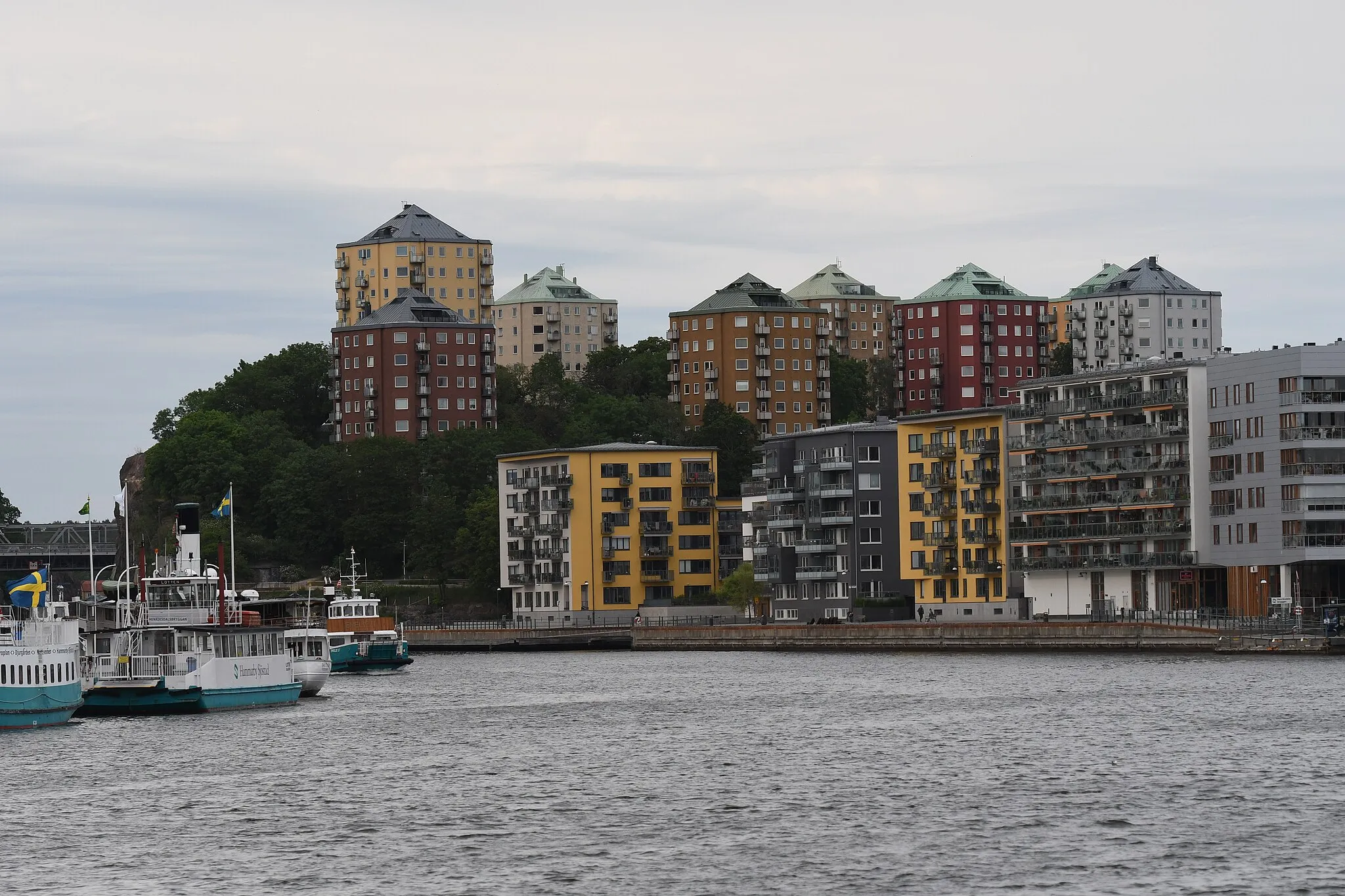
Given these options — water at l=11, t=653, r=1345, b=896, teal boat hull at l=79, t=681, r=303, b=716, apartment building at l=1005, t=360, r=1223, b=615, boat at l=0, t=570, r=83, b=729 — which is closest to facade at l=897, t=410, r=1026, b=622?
apartment building at l=1005, t=360, r=1223, b=615

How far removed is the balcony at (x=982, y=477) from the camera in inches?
6063

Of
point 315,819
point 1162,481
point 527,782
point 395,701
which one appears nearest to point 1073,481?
point 1162,481

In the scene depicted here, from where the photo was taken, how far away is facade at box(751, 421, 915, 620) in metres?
161

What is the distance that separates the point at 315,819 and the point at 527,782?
9331mm

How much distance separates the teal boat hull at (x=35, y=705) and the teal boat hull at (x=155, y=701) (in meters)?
7.00

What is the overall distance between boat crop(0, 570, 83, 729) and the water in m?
1.72

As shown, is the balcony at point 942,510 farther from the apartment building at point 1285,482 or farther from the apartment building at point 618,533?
the apartment building at point 618,533

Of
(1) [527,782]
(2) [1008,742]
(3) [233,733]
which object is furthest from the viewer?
(3) [233,733]

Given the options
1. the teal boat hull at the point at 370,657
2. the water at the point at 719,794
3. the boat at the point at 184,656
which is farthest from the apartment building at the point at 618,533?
the boat at the point at 184,656

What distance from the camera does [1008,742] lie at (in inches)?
2921

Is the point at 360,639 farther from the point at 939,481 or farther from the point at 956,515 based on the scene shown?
the point at 956,515

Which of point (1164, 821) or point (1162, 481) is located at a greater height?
point (1162, 481)

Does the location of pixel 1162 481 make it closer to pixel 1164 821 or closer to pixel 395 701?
pixel 395 701

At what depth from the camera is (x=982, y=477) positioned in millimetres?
154750
